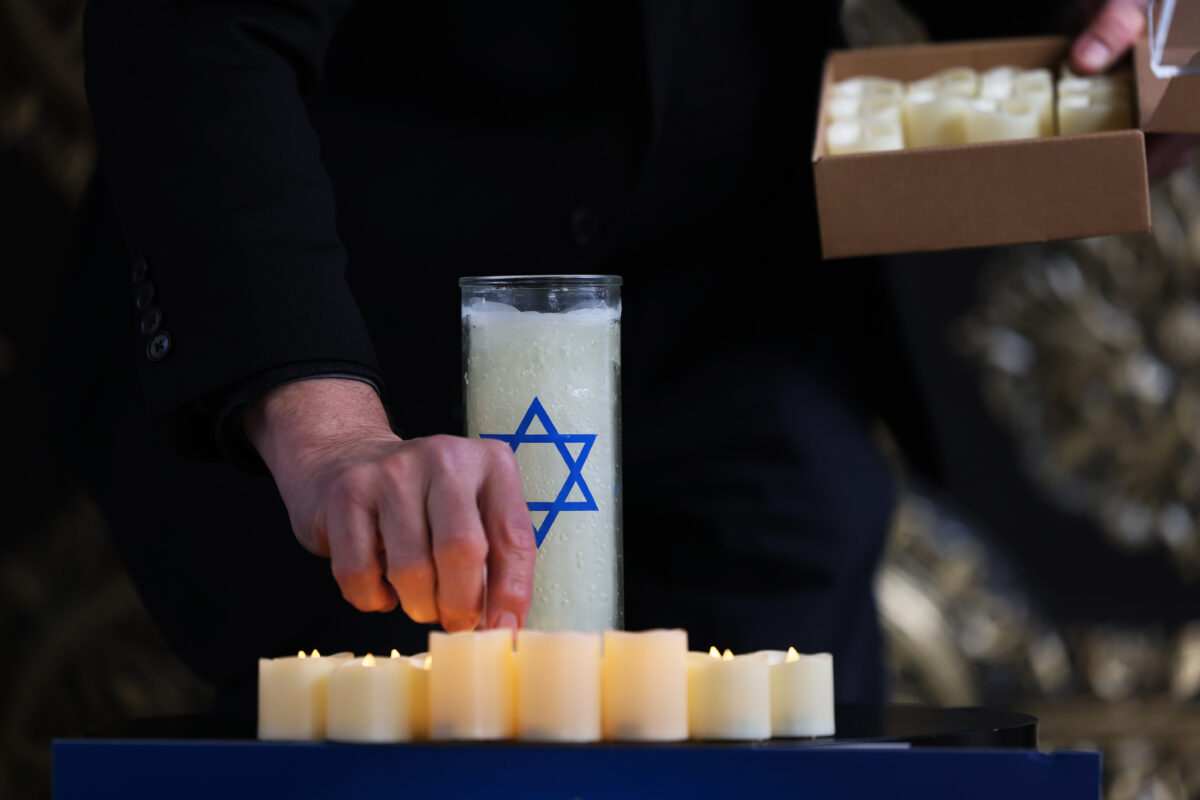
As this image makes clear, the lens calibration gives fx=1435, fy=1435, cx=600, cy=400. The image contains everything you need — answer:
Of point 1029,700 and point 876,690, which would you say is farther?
point 1029,700

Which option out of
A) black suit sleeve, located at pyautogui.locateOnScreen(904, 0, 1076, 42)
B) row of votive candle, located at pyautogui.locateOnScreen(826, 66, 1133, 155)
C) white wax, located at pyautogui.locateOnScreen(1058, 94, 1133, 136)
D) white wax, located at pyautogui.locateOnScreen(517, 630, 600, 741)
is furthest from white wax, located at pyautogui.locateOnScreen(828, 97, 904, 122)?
white wax, located at pyautogui.locateOnScreen(517, 630, 600, 741)

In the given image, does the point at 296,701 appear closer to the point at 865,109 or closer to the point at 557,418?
the point at 557,418

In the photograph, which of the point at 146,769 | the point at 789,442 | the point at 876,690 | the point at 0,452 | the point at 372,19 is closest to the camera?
the point at 146,769

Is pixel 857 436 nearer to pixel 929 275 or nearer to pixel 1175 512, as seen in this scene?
pixel 929 275

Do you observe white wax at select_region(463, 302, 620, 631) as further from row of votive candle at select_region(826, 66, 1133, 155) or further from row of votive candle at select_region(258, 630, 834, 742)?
row of votive candle at select_region(826, 66, 1133, 155)

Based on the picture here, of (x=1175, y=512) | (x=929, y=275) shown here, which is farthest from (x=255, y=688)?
(x=1175, y=512)

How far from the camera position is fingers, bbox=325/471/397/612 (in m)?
0.65

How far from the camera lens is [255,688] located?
119cm

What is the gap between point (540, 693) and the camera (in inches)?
23.6

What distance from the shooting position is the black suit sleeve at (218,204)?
0.77 meters

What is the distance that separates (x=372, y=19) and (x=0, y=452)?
3.21 feet

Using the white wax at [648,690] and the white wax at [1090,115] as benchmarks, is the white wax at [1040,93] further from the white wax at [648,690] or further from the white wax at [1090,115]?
the white wax at [648,690]

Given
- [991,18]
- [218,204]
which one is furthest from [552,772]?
[991,18]

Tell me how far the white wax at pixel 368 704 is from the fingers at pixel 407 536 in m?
0.04
